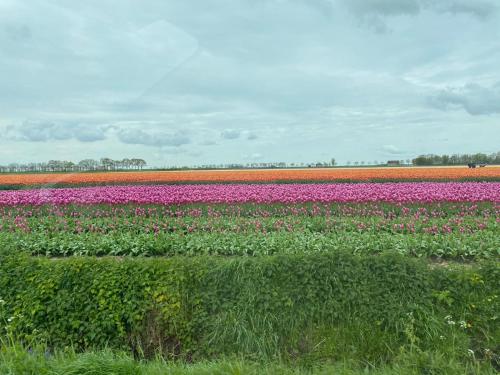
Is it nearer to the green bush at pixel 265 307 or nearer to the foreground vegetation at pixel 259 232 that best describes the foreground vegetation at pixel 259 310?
the green bush at pixel 265 307

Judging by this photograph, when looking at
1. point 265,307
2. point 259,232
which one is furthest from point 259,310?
point 259,232

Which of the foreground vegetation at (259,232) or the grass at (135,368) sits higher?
the foreground vegetation at (259,232)

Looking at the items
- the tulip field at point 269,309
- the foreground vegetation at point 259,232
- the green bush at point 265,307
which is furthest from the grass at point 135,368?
the foreground vegetation at point 259,232

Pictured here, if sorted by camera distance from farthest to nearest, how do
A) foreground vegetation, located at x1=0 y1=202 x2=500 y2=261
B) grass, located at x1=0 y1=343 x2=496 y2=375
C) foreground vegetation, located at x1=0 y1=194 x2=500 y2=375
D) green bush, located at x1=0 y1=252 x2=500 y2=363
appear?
foreground vegetation, located at x1=0 y1=202 x2=500 y2=261 → green bush, located at x1=0 y1=252 x2=500 y2=363 → foreground vegetation, located at x1=0 y1=194 x2=500 y2=375 → grass, located at x1=0 y1=343 x2=496 y2=375

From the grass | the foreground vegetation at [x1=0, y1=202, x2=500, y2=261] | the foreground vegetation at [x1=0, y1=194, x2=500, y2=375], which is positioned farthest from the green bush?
the foreground vegetation at [x1=0, y1=202, x2=500, y2=261]

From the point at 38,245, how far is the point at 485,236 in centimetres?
1061

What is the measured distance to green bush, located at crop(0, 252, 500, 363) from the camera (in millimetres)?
4625

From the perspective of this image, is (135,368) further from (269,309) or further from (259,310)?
(269,309)

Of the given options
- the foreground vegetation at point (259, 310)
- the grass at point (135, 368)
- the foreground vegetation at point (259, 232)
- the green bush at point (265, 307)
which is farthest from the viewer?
the foreground vegetation at point (259, 232)

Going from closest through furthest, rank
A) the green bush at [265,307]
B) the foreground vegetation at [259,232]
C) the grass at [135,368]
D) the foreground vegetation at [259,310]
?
the grass at [135,368], the foreground vegetation at [259,310], the green bush at [265,307], the foreground vegetation at [259,232]

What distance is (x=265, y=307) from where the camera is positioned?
191 inches

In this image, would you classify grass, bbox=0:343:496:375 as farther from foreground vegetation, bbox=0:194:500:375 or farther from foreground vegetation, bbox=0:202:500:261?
foreground vegetation, bbox=0:202:500:261

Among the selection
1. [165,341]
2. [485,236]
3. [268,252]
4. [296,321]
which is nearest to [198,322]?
[165,341]

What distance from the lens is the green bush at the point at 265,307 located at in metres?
4.62
